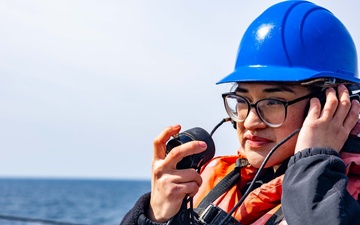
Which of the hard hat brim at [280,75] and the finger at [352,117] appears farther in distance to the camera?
the hard hat brim at [280,75]

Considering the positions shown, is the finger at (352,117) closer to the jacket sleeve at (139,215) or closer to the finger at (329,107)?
the finger at (329,107)

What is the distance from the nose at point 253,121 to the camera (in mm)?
2277

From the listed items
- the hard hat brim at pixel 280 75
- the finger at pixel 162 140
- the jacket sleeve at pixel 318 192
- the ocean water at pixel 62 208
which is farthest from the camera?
the ocean water at pixel 62 208

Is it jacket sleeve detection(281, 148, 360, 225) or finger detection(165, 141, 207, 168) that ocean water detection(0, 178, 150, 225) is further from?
jacket sleeve detection(281, 148, 360, 225)

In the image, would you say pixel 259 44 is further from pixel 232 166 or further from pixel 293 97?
pixel 232 166

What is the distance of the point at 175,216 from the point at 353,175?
0.60 m

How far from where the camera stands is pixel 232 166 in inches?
107

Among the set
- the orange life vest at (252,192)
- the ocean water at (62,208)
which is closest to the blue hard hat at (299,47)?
the orange life vest at (252,192)

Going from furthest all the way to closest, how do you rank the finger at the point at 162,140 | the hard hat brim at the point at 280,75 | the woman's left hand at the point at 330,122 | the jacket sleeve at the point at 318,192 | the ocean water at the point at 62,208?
the ocean water at the point at 62,208
the hard hat brim at the point at 280,75
the finger at the point at 162,140
the woman's left hand at the point at 330,122
the jacket sleeve at the point at 318,192

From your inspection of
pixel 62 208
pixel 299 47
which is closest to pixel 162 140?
pixel 299 47

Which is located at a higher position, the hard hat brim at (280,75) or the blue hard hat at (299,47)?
the blue hard hat at (299,47)

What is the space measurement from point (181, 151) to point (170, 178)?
0.11 m

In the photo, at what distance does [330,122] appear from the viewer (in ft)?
6.88

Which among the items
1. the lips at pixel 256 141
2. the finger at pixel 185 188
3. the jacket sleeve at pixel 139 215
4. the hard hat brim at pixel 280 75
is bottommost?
the jacket sleeve at pixel 139 215
